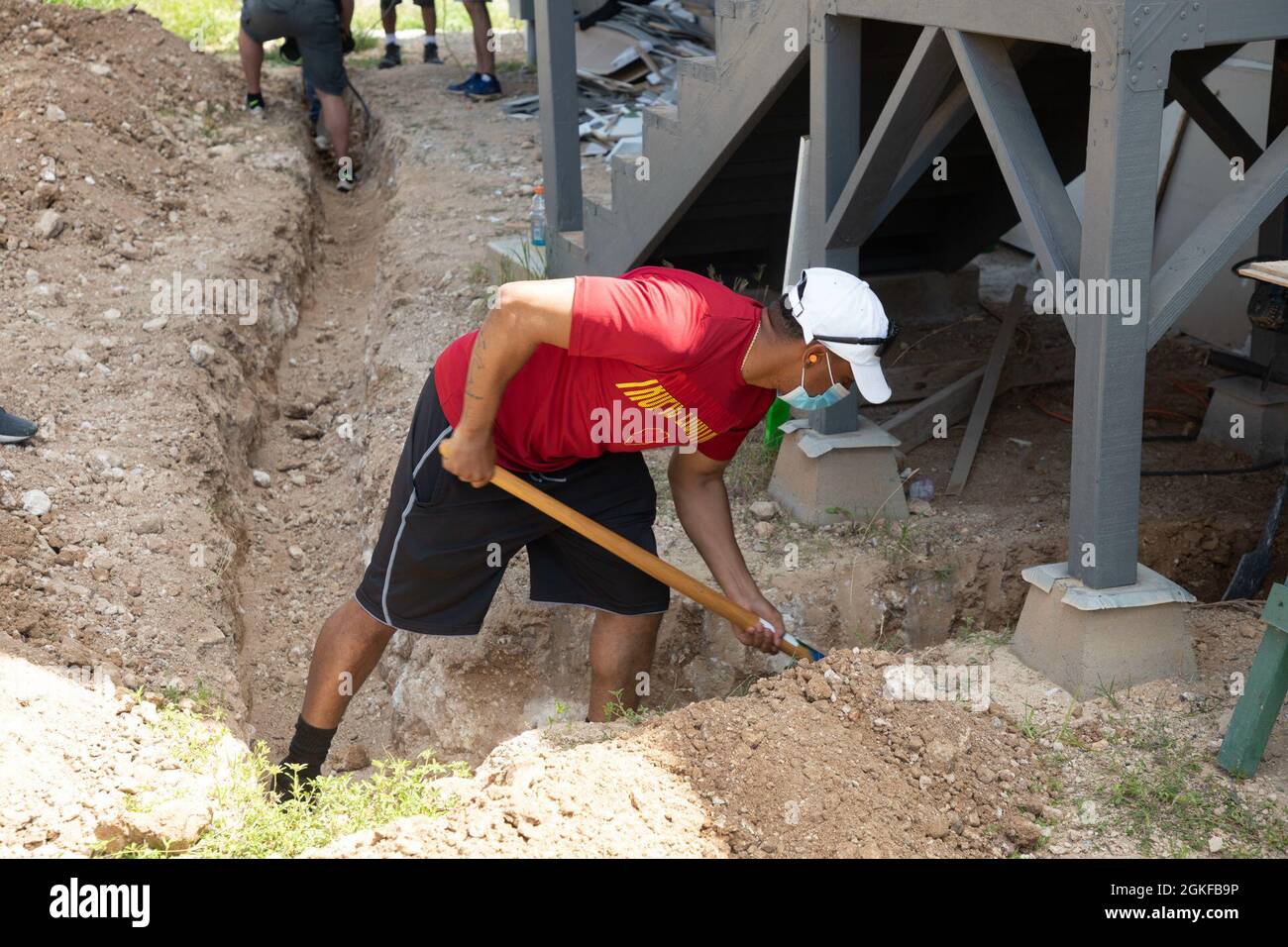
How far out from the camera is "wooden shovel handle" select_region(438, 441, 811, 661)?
3.18 meters

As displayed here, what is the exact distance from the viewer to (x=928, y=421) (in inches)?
208

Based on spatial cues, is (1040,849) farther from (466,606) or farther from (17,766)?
(17,766)

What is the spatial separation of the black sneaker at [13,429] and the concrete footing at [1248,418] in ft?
15.6

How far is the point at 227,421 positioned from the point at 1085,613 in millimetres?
3910

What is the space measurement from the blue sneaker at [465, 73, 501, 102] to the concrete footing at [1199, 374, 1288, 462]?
686cm

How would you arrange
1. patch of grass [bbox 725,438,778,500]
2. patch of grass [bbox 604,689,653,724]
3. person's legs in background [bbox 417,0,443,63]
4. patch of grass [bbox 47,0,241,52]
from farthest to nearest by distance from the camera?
patch of grass [bbox 47,0,241,52]
person's legs in background [bbox 417,0,443,63]
patch of grass [bbox 725,438,778,500]
patch of grass [bbox 604,689,653,724]

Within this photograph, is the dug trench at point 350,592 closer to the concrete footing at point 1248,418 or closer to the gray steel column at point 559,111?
the concrete footing at point 1248,418

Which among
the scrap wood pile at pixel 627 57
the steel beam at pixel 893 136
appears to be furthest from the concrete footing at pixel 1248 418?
the scrap wood pile at pixel 627 57

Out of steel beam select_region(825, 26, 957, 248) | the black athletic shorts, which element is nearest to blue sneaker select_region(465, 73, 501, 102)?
steel beam select_region(825, 26, 957, 248)

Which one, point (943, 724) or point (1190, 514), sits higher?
point (943, 724)

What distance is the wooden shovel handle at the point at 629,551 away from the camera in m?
3.18

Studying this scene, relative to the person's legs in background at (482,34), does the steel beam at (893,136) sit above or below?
above

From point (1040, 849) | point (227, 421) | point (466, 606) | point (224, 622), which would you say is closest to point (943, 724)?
point (1040, 849)

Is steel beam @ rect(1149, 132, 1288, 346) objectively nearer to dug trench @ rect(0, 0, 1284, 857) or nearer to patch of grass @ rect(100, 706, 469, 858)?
dug trench @ rect(0, 0, 1284, 857)
